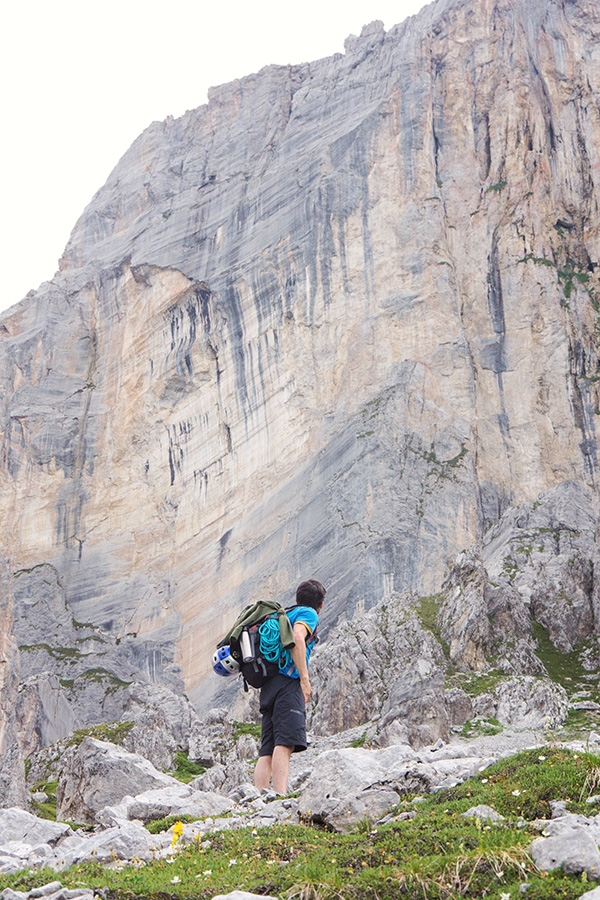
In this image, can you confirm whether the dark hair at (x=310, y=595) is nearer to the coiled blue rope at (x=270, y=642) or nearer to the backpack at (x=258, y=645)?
the backpack at (x=258, y=645)

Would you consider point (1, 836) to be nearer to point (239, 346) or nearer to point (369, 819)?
point (369, 819)

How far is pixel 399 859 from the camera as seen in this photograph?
9.29m

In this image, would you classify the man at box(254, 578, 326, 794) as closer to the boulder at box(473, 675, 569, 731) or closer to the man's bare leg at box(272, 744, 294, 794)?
the man's bare leg at box(272, 744, 294, 794)

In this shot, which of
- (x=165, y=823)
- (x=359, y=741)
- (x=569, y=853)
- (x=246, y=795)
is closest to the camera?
(x=569, y=853)

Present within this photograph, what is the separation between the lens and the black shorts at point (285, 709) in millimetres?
13023

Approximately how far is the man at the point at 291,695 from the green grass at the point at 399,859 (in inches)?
61.9

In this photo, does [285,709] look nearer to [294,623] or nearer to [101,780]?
[294,623]

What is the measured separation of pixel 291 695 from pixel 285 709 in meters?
0.19

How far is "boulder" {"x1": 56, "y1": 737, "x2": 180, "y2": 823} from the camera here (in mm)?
21812

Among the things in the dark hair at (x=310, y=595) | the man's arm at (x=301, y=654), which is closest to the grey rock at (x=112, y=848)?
the man's arm at (x=301, y=654)

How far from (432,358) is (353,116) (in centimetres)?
2642

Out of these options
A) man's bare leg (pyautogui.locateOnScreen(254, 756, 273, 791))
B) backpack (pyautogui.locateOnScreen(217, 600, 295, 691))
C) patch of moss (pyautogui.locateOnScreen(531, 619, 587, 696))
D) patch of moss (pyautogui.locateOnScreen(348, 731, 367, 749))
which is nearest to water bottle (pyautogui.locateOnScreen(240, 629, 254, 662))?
backpack (pyautogui.locateOnScreen(217, 600, 295, 691))

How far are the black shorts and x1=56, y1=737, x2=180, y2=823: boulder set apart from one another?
8502 mm

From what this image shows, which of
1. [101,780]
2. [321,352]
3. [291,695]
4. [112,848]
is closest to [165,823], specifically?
[112,848]
